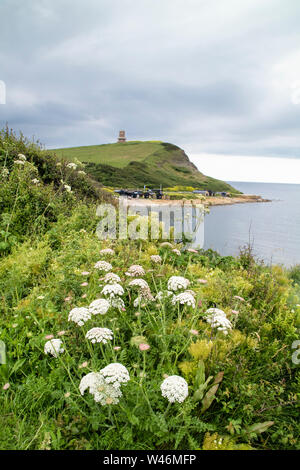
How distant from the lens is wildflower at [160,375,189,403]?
5.40 ft

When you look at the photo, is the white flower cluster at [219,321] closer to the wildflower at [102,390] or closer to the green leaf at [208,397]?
the green leaf at [208,397]

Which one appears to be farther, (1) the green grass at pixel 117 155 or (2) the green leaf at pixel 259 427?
(1) the green grass at pixel 117 155

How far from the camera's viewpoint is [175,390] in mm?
1663

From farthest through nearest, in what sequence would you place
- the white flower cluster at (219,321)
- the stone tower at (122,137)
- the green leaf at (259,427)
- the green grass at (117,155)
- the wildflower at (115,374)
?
the stone tower at (122,137), the green grass at (117,155), the white flower cluster at (219,321), the green leaf at (259,427), the wildflower at (115,374)

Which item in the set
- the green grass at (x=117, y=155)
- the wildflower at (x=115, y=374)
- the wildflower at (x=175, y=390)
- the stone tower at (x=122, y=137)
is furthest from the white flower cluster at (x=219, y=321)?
the stone tower at (x=122, y=137)

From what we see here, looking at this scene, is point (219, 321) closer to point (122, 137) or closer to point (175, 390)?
point (175, 390)

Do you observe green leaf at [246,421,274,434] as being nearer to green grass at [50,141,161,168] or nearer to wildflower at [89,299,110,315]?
wildflower at [89,299,110,315]

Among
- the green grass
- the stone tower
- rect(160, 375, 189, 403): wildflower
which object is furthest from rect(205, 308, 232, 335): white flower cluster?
the stone tower

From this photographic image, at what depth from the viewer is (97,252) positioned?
4.24m

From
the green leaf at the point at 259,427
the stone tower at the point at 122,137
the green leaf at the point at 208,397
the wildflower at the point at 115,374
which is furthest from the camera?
the stone tower at the point at 122,137

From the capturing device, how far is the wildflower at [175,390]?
64.8 inches

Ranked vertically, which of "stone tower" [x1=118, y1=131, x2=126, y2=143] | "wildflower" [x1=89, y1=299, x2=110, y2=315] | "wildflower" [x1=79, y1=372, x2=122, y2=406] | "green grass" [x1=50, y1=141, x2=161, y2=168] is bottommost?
"wildflower" [x1=79, y1=372, x2=122, y2=406]

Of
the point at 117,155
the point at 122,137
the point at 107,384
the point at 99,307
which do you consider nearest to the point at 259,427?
the point at 107,384

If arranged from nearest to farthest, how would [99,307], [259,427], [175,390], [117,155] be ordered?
[175,390]
[259,427]
[99,307]
[117,155]
